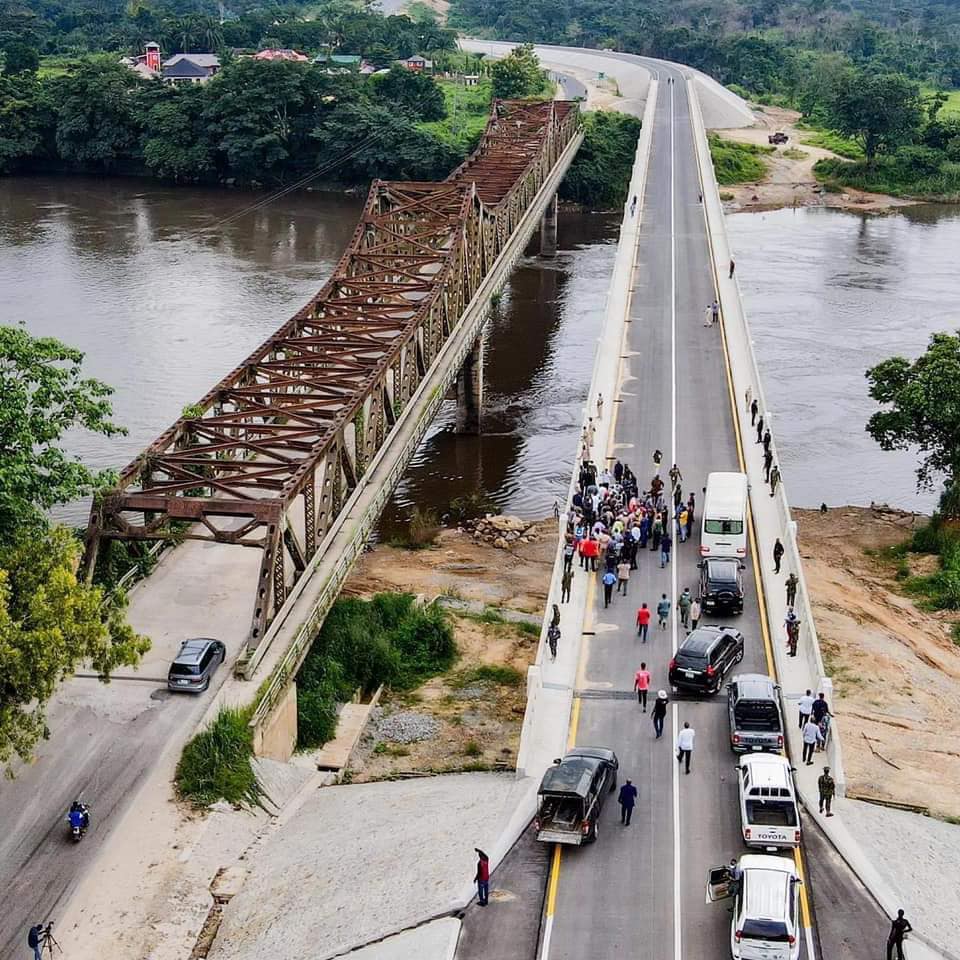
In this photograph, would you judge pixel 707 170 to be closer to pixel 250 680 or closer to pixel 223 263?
pixel 223 263

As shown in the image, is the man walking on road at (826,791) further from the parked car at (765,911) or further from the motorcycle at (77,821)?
the motorcycle at (77,821)

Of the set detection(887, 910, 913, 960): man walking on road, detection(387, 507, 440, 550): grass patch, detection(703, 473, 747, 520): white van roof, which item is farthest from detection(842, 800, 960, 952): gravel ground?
detection(387, 507, 440, 550): grass patch

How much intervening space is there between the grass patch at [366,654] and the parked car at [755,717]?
38.9ft

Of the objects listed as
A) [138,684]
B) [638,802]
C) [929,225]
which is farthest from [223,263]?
[638,802]

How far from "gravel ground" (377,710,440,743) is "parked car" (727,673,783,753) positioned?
31.7 ft

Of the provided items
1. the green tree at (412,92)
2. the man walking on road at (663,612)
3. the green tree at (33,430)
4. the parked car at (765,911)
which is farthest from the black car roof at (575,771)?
the green tree at (412,92)

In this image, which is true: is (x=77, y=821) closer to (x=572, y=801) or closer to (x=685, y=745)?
(x=572, y=801)

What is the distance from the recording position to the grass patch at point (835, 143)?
5719 inches

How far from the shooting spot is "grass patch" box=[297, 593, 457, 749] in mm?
39625

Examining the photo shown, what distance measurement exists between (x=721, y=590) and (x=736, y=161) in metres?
108

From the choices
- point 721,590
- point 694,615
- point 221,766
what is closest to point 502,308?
point 721,590

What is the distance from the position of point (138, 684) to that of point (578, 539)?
13.9 metres

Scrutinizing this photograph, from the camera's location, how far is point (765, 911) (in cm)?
2594

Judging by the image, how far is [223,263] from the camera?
10438cm
